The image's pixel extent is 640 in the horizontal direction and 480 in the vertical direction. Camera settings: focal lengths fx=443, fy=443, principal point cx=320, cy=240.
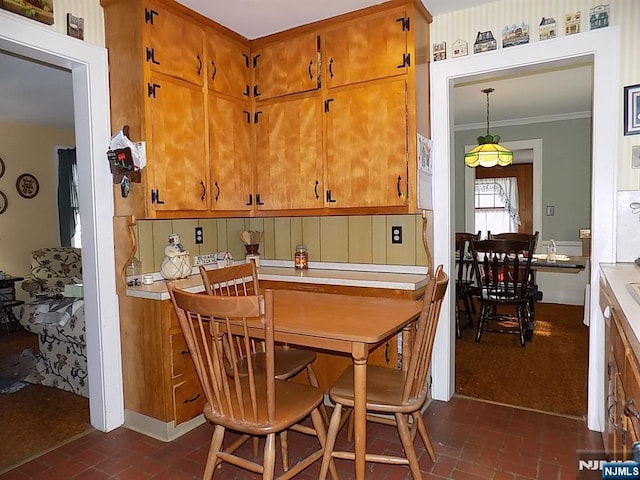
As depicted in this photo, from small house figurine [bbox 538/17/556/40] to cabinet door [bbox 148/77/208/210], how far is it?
2011 millimetres

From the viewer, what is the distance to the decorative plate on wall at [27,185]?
18.1 ft

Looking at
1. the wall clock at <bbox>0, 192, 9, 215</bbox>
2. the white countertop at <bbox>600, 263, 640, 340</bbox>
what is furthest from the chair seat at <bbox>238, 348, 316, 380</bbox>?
the wall clock at <bbox>0, 192, 9, 215</bbox>

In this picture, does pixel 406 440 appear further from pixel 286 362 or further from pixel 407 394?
pixel 286 362

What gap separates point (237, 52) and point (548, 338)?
3744mm

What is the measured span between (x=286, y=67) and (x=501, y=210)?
620cm

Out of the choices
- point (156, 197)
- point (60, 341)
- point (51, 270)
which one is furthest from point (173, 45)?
point (51, 270)

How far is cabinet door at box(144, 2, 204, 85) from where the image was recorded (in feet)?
8.02

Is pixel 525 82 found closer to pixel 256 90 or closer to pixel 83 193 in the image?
pixel 256 90

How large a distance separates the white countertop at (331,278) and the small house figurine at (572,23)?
5.12 feet

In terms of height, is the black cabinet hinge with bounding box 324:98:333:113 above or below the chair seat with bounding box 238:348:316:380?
above

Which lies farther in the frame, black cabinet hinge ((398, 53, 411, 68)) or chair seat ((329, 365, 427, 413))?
black cabinet hinge ((398, 53, 411, 68))

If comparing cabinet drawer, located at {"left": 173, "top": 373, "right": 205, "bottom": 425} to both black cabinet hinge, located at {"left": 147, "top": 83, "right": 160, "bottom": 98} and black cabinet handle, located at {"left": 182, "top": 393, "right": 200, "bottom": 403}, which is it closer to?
black cabinet handle, located at {"left": 182, "top": 393, "right": 200, "bottom": 403}

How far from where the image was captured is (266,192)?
10.3ft

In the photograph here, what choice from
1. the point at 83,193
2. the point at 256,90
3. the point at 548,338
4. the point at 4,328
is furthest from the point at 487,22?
the point at 4,328
